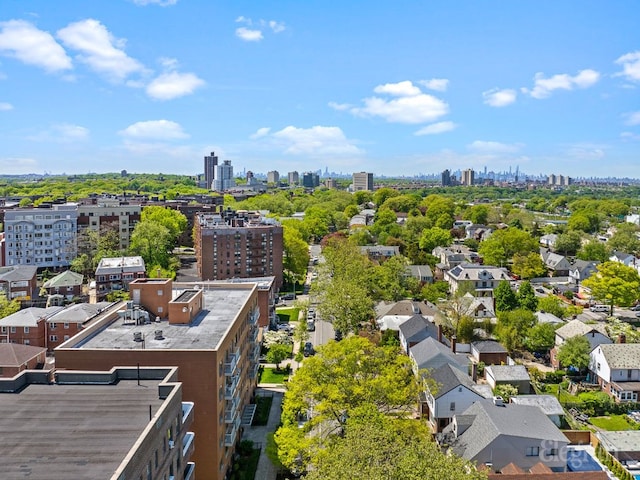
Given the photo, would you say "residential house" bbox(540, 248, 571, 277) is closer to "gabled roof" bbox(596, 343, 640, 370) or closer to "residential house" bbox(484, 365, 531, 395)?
"gabled roof" bbox(596, 343, 640, 370)

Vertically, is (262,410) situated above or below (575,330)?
below

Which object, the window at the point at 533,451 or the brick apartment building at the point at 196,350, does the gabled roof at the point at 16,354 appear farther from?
the window at the point at 533,451

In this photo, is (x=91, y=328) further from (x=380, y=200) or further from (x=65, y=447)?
(x=380, y=200)

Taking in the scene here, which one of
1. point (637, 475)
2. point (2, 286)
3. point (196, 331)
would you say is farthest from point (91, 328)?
point (2, 286)

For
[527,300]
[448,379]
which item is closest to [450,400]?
[448,379]

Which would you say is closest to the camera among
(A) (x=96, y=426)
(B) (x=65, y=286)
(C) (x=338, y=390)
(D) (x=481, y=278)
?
(A) (x=96, y=426)

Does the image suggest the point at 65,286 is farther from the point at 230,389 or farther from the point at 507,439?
the point at 507,439
